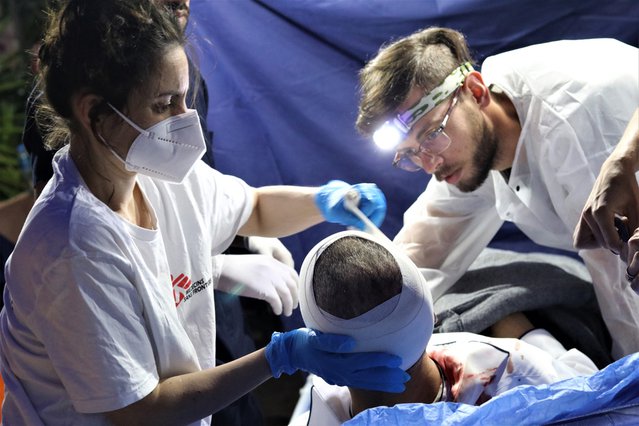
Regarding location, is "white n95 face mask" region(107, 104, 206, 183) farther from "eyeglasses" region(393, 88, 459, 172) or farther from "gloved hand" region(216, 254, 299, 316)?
"eyeglasses" region(393, 88, 459, 172)

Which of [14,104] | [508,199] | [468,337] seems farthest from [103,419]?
[14,104]

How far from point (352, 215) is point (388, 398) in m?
0.47

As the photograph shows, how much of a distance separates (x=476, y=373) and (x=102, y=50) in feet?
3.07

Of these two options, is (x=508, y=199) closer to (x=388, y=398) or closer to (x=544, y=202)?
(x=544, y=202)

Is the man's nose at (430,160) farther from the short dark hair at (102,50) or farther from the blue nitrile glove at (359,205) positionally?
the short dark hair at (102,50)

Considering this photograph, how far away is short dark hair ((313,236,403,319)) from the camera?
1597 mm

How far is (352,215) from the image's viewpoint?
79.4 inches

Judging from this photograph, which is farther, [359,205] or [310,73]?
[310,73]

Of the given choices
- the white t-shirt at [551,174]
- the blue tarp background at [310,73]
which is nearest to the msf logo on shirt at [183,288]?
the white t-shirt at [551,174]

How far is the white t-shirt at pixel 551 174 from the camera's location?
7.00ft

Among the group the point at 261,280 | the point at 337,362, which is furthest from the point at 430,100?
the point at 337,362

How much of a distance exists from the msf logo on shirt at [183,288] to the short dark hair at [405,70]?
2.34 feet

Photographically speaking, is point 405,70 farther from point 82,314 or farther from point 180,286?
point 82,314

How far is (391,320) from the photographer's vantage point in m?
1.58
